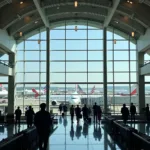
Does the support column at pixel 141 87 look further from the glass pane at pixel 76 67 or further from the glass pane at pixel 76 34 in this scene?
the glass pane at pixel 76 34

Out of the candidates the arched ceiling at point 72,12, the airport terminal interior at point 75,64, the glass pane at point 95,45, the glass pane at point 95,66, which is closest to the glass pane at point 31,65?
the airport terminal interior at point 75,64

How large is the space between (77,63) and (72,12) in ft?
21.6

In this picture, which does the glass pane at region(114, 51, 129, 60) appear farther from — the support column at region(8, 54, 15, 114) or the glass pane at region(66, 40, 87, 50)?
the support column at region(8, 54, 15, 114)

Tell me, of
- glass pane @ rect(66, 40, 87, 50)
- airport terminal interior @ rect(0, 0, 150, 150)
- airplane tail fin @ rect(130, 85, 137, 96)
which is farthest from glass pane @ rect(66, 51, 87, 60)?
airplane tail fin @ rect(130, 85, 137, 96)

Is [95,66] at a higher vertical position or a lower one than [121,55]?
lower

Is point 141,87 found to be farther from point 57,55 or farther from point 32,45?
point 32,45

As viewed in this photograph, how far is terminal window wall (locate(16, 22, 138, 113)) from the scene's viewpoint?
36.6m

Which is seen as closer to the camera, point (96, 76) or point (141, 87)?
point (141, 87)

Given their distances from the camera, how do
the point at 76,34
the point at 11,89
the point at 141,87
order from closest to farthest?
1. the point at 141,87
2. the point at 11,89
3. the point at 76,34


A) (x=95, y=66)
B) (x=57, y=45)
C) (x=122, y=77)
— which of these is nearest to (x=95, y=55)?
(x=95, y=66)

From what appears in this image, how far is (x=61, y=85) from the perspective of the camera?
36781 mm

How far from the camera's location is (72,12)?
32.3 m

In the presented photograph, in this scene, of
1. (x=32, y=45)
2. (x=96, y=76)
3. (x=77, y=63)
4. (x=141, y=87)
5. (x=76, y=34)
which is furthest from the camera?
(x=32, y=45)

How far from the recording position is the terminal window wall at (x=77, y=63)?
3659cm
